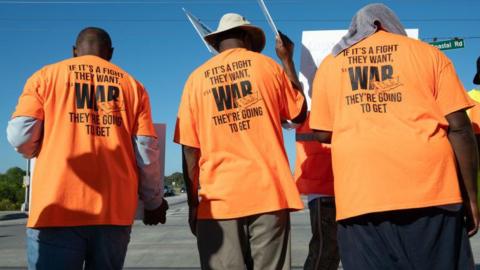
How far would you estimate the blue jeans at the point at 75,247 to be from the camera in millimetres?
2541

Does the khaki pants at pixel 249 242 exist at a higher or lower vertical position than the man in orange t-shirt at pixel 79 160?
lower

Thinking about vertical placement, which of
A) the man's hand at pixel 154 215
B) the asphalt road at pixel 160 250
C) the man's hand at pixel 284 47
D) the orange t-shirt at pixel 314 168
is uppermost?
the man's hand at pixel 284 47

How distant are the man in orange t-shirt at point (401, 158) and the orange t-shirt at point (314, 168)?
107 cm

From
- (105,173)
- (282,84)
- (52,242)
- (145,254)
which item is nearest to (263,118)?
(282,84)

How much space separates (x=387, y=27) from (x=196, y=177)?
1.34 m

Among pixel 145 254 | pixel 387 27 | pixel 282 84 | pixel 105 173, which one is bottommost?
pixel 145 254

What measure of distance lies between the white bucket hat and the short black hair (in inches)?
23.9

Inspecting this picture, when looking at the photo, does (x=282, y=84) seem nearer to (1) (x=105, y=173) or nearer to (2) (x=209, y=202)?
(2) (x=209, y=202)

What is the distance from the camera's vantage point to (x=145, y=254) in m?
8.23

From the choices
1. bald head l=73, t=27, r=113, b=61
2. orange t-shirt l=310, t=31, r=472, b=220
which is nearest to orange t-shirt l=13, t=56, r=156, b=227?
bald head l=73, t=27, r=113, b=61

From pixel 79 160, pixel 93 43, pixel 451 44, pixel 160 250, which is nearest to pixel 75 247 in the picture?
pixel 79 160

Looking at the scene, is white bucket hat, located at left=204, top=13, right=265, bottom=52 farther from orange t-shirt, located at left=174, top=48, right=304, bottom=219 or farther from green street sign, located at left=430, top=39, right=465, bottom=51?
green street sign, located at left=430, top=39, right=465, bottom=51

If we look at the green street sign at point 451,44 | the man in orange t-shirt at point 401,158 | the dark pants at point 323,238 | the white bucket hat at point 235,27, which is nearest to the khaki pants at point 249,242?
the man in orange t-shirt at point 401,158

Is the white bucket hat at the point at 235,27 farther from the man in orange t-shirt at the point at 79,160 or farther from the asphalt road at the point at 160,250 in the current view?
the asphalt road at the point at 160,250
